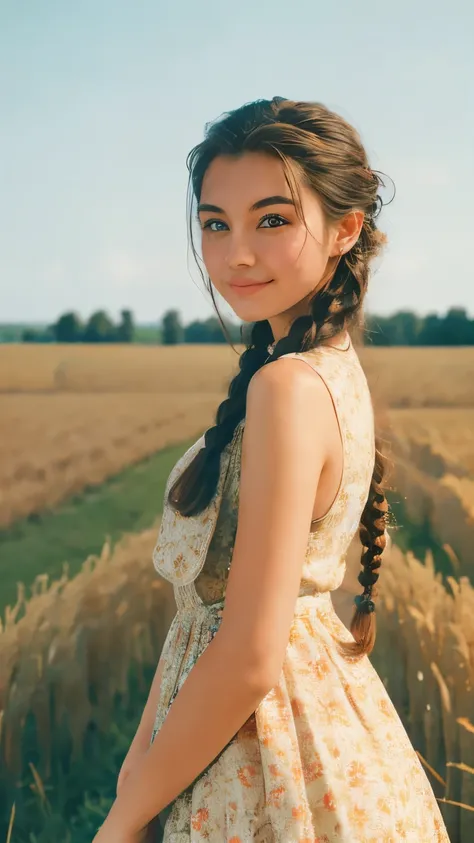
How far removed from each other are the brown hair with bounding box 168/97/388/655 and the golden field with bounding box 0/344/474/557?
148 cm

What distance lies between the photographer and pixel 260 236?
2.84 ft

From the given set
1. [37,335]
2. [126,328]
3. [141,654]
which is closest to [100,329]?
[126,328]

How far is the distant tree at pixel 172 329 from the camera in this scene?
148 inches

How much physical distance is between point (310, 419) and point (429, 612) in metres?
1.21

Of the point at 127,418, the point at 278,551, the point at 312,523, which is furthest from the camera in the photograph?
the point at 127,418

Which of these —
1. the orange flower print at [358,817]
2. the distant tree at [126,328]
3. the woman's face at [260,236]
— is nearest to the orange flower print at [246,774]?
the orange flower print at [358,817]

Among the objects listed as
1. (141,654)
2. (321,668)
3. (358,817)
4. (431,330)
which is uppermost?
(431,330)

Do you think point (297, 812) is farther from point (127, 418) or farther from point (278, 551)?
point (127, 418)

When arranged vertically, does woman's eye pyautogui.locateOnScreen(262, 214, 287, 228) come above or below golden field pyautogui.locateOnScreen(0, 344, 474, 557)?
above

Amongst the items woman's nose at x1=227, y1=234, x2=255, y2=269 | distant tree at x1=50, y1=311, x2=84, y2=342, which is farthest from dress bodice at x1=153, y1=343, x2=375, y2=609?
distant tree at x1=50, y1=311, x2=84, y2=342

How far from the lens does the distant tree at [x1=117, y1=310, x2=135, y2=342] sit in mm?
3886

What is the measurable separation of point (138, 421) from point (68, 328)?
0.64 m

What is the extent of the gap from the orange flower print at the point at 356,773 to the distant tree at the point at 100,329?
3.13 metres

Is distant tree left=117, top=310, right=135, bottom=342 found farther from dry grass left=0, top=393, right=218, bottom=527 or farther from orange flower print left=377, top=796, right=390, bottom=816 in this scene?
orange flower print left=377, top=796, right=390, bottom=816
